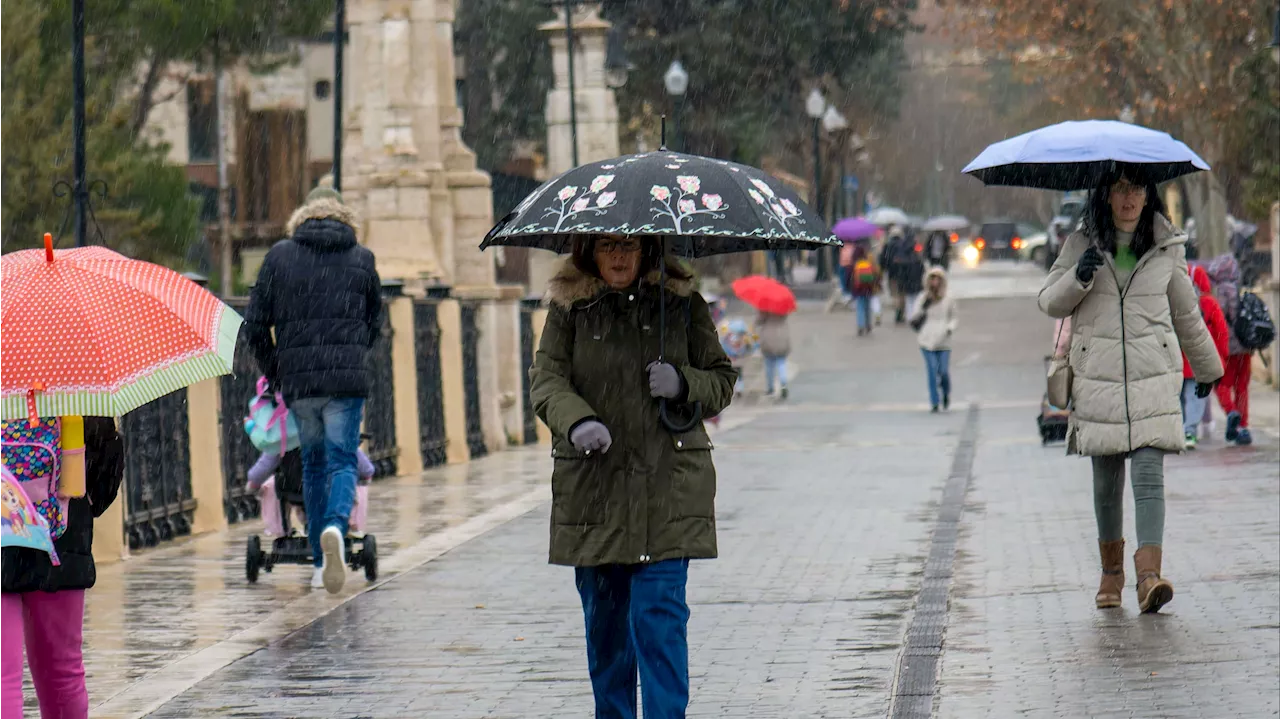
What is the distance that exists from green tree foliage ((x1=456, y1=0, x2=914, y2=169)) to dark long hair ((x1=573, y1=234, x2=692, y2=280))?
37.1 m

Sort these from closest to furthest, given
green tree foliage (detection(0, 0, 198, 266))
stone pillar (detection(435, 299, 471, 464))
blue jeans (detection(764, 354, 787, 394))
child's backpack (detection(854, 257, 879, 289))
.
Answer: stone pillar (detection(435, 299, 471, 464)), blue jeans (detection(764, 354, 787, 394)), green tree foliage (detection(0, 0, 198, 266)), child's backpack (detection(854, 257, 879, 289))

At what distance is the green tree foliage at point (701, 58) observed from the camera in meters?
44.1

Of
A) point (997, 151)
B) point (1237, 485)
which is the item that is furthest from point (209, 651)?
point (1237, 485)

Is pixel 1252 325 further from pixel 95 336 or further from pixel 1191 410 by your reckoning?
pixel 95 336

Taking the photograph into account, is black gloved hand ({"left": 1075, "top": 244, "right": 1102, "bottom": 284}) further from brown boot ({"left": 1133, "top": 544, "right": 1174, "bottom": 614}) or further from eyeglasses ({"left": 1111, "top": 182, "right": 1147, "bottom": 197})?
brown boot ({"left": 1133, "top": 544, "right": 1174, "bottom": 614})

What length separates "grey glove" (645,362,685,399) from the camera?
5.58m

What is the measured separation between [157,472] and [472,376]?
7243 millimetres

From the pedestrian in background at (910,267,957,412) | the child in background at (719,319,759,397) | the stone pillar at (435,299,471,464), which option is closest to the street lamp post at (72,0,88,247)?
the stone pillar at (435,299,471,464)

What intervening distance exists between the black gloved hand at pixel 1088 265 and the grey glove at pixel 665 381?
3.18m

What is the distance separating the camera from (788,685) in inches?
289

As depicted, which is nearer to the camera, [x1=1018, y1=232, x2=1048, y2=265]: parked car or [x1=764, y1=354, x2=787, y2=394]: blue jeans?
[x1=764, y1=354, x2=787, y2=394]: blue jeans

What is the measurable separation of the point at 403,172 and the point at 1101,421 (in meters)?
12.2

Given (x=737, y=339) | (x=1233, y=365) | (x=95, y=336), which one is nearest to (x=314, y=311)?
(x=95, y=336)

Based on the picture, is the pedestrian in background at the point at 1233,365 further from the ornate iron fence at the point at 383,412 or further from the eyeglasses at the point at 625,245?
the eyeglasses at the point at 625,245
